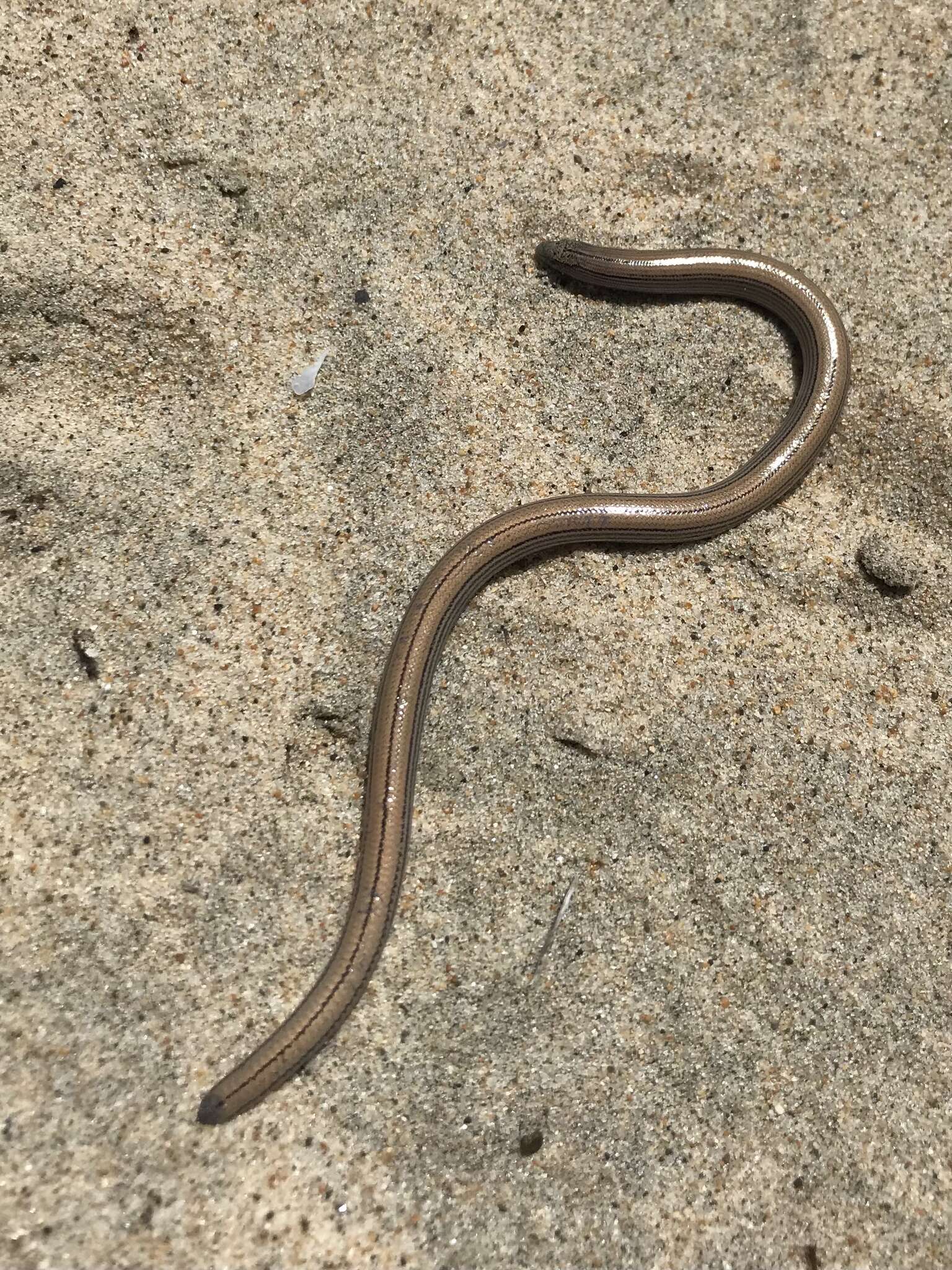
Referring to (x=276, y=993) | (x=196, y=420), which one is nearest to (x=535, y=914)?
(x=276, y=993)

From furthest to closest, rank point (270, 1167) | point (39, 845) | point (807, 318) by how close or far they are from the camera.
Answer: point (807, 318) → point (39, 845) → point (270, 1167)

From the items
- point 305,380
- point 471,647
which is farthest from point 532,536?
point 305,380

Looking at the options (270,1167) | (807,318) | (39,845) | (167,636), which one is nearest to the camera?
(270,1167)

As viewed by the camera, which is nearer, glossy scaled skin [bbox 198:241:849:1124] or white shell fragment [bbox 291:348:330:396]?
glossy scaled skin [bbox 198:241:849:1124]

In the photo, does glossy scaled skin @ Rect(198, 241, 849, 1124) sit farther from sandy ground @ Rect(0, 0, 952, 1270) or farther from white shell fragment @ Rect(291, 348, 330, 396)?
white shell fragment @ Rect(291, 348, 330, 396)

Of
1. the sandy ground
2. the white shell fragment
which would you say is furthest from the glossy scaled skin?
the white shell fragment

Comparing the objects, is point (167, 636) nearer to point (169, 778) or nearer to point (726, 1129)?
point (169, 778)
